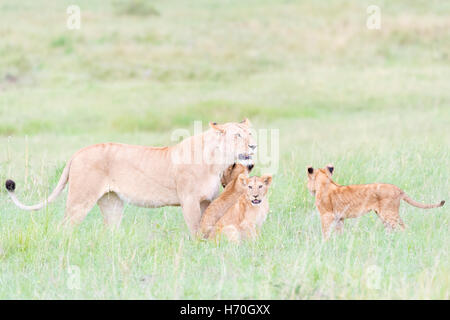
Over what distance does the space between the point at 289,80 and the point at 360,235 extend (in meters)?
13.5

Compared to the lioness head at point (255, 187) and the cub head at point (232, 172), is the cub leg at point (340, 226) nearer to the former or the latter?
the lioness head at point (255, 187)

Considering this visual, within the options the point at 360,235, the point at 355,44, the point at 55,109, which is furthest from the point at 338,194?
the point at 355,44

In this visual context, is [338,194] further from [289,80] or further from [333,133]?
[289,80]

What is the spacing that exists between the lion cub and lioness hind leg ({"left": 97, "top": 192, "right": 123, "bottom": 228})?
104cm

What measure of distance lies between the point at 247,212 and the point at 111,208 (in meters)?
1.35

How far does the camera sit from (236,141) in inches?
268

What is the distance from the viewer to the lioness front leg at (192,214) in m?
6.82

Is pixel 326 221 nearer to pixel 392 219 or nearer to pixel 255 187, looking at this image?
pixel 392 219

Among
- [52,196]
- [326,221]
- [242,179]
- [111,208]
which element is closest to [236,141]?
[242,179]

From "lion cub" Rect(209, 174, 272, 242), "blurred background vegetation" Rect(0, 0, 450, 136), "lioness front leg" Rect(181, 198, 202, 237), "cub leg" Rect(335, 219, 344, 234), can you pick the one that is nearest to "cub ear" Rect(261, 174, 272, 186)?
"lion cub" Rect(209, 174, 272, 242)

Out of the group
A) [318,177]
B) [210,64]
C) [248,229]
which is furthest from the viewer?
[210,64]
